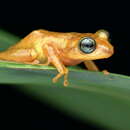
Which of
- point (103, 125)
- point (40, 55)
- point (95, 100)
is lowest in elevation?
point (103, 125)

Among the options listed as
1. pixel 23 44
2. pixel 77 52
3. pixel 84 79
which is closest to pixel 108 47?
pixel 77 52

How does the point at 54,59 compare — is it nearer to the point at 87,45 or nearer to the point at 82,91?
the point at 87,45

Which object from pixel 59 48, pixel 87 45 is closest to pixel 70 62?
pixel 59 48

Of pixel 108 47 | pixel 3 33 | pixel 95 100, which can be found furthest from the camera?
pixel 108 47

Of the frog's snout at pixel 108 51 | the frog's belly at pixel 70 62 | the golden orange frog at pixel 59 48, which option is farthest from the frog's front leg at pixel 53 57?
the frog's snout at pixel 108 51

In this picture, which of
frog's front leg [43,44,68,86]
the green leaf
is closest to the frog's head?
frog's front leg [43,44,68,86]

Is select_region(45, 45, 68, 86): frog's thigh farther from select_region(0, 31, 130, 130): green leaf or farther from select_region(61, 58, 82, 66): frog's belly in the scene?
select_region(0, 31, 130, 130): green leaf

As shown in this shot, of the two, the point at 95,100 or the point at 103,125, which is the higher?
the point at 95,100

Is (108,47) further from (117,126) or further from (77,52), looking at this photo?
(117,126)
